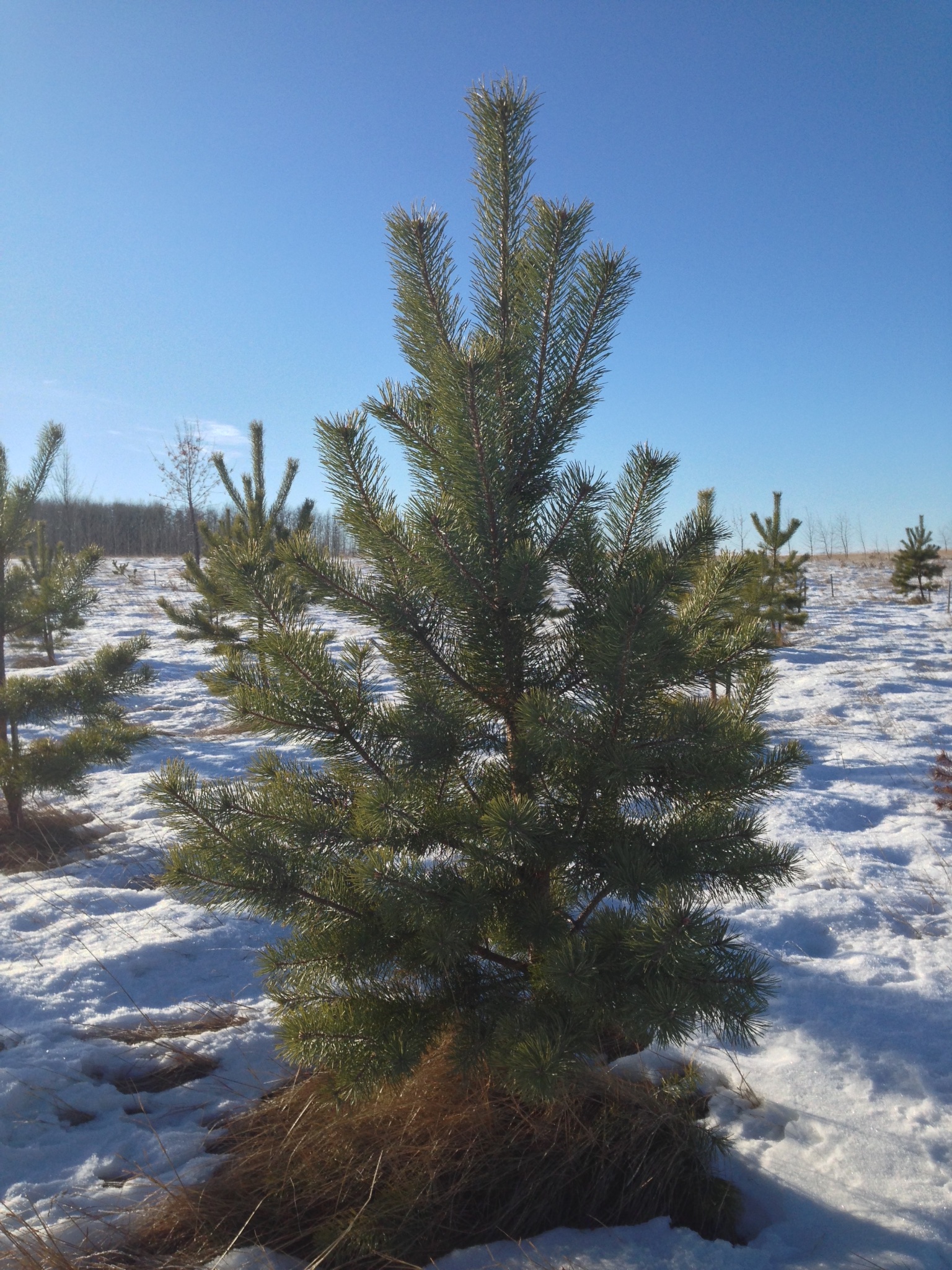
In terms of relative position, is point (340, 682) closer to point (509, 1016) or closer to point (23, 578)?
point (509, 1016)

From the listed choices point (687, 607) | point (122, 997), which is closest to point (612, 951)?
point (687, 607)

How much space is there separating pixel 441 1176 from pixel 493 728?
1.32m

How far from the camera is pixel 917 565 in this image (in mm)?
19500

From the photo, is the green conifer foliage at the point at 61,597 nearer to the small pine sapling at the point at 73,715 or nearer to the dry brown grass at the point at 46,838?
the small pine sapling at the point at 73,715

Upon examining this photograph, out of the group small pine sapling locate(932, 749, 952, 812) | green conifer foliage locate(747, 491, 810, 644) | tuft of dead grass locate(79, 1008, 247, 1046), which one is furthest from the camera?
green conifer foliage locate(747, 491, 810, 644)

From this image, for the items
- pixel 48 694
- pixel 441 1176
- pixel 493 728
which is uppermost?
pixel 493 728

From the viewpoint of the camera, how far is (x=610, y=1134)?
2.19m

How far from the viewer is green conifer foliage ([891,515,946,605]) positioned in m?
19.0

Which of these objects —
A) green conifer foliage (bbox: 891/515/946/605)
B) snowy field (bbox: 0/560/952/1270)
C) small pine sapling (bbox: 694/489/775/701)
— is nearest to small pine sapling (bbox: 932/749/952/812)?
snowy field (bbox: 0/560/952/1270)

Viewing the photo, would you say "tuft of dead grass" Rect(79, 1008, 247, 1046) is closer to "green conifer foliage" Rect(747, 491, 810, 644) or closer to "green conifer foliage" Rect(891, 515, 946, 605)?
"green conifer foliage" Rect(747, 491, 810, 644)

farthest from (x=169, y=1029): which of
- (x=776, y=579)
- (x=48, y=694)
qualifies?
(x=776, y=579)

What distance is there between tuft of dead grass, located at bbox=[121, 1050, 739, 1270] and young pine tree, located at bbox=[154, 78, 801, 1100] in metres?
0.24

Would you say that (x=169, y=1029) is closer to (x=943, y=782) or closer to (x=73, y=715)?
(x=73, y=715)

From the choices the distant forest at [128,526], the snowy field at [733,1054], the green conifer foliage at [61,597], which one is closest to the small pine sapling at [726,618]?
the snowy field at [733,1054]
